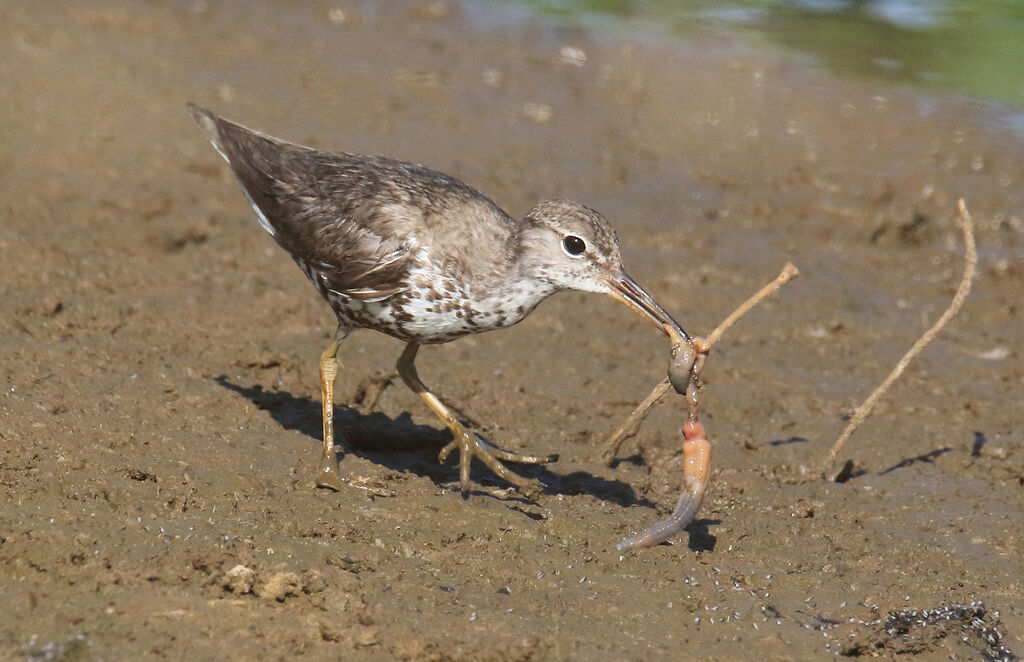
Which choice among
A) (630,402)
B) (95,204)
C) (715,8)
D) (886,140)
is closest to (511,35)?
(715,8)

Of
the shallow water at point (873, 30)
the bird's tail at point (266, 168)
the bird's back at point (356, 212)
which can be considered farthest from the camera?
the shallow water at point (873, 30)

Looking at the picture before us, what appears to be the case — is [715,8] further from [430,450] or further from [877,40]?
[430,450]

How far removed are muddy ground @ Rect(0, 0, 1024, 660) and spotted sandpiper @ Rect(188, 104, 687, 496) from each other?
63 centimetres

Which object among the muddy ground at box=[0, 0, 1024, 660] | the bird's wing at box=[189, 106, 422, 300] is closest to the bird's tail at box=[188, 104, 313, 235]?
the bird's wing at box=[189, 106, 422, 300]

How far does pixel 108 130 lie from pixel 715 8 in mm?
9261

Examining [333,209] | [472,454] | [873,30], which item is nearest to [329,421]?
[472,454]

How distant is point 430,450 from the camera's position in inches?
295

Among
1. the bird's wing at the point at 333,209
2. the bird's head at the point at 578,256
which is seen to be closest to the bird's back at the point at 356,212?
the bird's wing at the point at 333,209

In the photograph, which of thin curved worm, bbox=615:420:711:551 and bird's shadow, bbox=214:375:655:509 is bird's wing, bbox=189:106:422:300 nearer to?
bird's shadow, bbox=214:375:655:509

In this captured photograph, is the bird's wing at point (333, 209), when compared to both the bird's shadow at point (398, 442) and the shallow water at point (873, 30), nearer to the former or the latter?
the bird's shadow at point (398, 442)

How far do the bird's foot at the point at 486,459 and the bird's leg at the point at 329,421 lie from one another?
67 cm

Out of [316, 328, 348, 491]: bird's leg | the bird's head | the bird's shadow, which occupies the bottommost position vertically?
the bird's shadow

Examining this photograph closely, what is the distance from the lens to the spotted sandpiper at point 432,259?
6.58 meters

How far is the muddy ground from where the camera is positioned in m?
5.41
